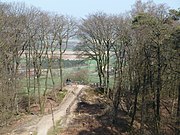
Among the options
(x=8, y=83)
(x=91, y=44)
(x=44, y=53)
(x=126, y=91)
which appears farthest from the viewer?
(x=91, y=44)

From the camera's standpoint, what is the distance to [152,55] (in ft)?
108

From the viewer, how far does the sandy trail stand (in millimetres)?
35531

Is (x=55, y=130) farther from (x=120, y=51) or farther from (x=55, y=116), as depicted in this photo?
(x=120, y=51)

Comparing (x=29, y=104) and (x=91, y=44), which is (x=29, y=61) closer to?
(x=29, y=104)

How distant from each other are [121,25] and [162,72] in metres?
11.6

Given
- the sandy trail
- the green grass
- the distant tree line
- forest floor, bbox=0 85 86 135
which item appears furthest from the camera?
the sandy trail

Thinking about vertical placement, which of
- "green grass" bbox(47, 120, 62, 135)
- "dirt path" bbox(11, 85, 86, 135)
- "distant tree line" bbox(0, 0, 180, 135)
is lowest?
"green grass" bbox(47, 120, 62, 135)

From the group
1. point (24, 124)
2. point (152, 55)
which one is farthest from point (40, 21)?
point (152, 55)

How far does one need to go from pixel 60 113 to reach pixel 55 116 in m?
1.28

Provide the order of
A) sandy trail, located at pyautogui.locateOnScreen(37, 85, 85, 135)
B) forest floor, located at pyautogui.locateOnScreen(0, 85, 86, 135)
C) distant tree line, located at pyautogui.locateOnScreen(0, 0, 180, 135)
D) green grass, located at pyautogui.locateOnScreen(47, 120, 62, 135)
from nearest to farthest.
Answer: distant tree line, located at pyautogui.locateOnScreen(0, 0, 180, 135)
green grass, located at pyautogui.locateOnScreen(47, 120, 62, 135)
forest floor, located at pyautogui.locateOnScreen(0, 85, 86, 135)
sandy trail, located at pyautogui.locateOnScreen(37, 85, 85, 135)

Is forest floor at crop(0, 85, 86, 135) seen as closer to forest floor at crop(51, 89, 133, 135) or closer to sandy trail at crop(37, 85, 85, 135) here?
sandy trail at crop(37, 85, 85, 135)

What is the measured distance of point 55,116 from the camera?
40.2 metres

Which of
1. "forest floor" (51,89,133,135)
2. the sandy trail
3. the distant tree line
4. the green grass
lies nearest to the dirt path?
the sandy trail

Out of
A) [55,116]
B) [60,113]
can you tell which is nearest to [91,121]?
[55,116]
